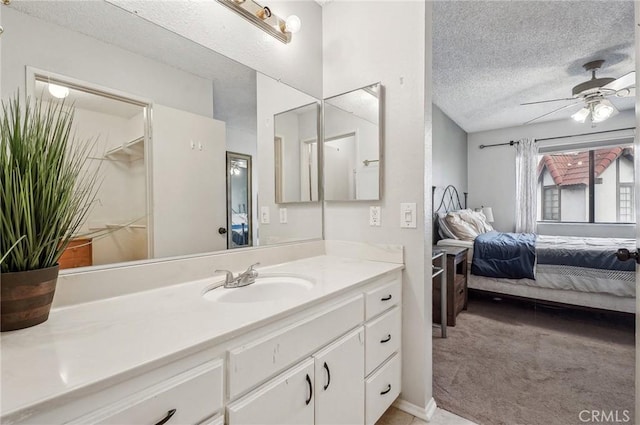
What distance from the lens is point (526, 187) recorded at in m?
4.92

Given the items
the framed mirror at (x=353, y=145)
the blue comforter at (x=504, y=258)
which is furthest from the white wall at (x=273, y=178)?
the blue comforter at (x=504, y=258)

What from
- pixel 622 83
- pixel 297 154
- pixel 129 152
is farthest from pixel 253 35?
pixel 622 83

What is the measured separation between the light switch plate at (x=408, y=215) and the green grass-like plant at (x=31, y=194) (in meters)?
1.43

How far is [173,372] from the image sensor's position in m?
0.64

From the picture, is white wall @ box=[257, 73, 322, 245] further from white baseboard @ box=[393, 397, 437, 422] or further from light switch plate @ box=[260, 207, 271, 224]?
white baseboard @ box=[393, 397, 437, 422]

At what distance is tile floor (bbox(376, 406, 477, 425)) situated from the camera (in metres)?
1.49

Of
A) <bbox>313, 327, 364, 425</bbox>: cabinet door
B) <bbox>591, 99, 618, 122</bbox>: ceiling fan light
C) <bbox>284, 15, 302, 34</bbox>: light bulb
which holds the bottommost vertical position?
<bbox>313, 327, 364, 425</bbox>: cabinet door

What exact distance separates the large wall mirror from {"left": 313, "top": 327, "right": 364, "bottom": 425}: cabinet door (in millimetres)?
720

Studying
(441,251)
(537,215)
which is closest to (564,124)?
(537,215)

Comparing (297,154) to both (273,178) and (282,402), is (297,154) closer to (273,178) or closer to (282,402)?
(273,178)

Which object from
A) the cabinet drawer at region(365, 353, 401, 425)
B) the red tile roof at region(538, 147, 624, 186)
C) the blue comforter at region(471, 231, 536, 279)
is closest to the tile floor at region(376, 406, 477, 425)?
the cabinet drawer at region(365, 353, 401, 425)

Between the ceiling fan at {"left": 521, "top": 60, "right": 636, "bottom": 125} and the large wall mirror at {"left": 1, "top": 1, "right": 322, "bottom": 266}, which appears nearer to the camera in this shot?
the large wall mirror at {"left": 1, "top": 1, "right": 322, "bottom": 266}

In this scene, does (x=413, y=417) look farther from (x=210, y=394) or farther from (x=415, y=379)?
(x=210, y=394)

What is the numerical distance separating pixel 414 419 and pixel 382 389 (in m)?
0.36
